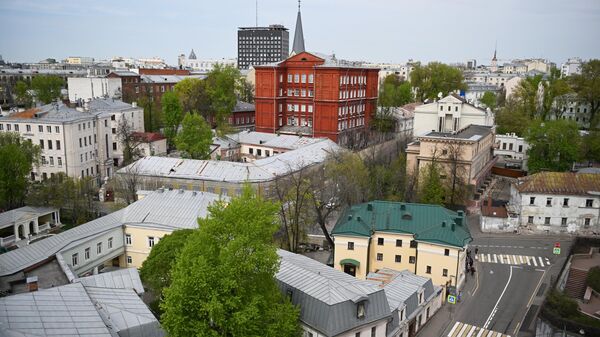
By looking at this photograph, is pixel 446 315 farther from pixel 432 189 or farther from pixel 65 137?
pixel 65 137

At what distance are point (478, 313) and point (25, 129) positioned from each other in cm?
4851

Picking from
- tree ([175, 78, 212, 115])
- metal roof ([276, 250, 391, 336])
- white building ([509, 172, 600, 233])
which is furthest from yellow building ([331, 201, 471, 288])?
tree ([175, 78, 212, 115])

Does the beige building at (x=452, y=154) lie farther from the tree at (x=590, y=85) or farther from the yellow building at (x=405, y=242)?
the tree at (x=590, y=85)

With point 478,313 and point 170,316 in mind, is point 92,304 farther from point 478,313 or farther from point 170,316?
point 478,313

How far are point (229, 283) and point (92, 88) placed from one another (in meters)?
71.8

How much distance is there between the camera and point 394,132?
8075 centimetres

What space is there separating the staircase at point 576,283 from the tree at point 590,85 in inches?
1874

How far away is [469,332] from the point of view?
28.1 meters

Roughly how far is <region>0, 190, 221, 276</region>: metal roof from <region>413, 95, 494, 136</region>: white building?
42476 millimetres

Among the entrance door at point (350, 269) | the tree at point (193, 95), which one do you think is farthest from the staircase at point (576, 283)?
the tree at point (193, 95)

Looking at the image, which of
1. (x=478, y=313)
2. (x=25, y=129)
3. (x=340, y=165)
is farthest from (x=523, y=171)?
(x=25, y=129)

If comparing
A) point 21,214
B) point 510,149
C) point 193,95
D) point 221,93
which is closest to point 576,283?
point 510,149

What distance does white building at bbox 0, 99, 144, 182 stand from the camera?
51.7 meters

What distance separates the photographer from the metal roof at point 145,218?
30094 mm
